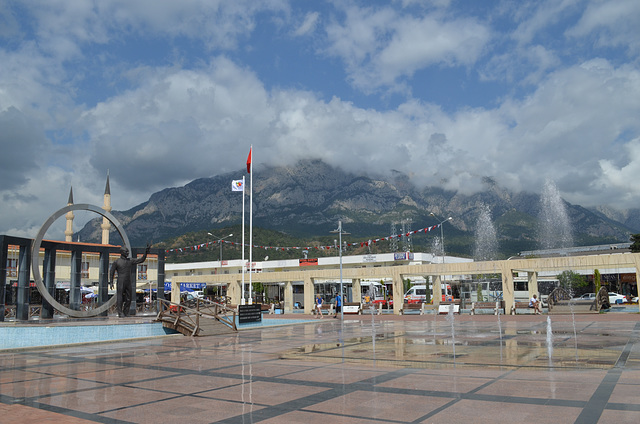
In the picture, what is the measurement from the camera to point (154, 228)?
557 ft

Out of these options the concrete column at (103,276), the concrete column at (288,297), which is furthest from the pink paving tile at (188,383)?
the concrete column at (288,297)

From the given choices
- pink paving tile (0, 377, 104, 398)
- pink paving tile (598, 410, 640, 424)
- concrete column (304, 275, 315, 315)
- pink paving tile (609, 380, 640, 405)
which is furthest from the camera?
concrete column (304, 275, 315, 315)

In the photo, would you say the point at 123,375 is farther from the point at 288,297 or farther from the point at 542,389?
the point at 288,297

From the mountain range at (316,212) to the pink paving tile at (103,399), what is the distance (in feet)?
409

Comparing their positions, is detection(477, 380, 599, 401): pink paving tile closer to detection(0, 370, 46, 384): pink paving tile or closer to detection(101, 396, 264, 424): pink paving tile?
detection(101, 396, 264, 424): pink paving tile

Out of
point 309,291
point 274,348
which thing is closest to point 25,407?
point 274,348

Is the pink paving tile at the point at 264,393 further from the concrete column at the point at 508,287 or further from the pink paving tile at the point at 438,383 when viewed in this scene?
the concrete column at the point at 508,287

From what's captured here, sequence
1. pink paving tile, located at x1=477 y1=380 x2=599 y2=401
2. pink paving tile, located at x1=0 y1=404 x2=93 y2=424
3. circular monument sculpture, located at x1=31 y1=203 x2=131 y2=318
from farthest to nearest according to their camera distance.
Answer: circular monument sculpture, located at x1=31 y1=203 x2=131 y2=318, pink paving tile, located at x1=477 y1=380 x2=599 y2=401, pink paving tile, located at x1=0 y1=404 x2=93 y2=424

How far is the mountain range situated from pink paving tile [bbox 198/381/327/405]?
4875 inches

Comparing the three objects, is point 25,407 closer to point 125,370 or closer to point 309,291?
point 125,370

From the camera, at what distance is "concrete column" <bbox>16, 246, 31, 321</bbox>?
24109 mm

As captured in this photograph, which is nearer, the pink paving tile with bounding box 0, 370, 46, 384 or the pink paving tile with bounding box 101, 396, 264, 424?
the pink paving tile with bounding box 101, 396, 264, 424

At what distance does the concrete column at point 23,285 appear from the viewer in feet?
79.1

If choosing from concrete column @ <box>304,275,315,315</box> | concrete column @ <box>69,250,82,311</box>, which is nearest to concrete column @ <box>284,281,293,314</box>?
concrete column @ <box>304,275,315,315</box>
